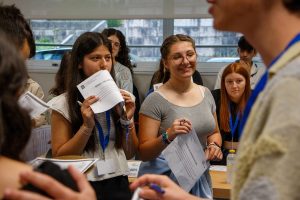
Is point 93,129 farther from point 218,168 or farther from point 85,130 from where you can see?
point 218,168

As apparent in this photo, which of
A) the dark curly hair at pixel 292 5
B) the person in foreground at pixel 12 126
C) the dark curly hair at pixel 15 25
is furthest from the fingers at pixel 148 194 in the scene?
the dark curly hair at pixel 15 25

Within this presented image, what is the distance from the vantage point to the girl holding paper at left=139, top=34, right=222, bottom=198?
7.54ft

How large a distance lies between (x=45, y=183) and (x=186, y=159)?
146 cm

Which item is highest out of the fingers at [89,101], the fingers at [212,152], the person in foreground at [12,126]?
the person in foreground at [12,126]

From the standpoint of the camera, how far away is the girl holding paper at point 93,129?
7.19 feet

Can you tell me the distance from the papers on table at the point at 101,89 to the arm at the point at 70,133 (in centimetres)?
3

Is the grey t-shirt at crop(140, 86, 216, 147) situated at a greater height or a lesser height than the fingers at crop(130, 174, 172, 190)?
lesser

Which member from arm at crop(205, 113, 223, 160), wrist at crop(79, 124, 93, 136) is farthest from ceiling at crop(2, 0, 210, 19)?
wrist at crop(79, 124, 93, 136)

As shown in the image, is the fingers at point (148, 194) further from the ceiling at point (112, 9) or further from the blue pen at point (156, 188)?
the ceiling at point (112, 9)

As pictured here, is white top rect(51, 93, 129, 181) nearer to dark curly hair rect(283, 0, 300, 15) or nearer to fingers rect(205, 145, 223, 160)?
fingers rect(205, 145, 223, 160)

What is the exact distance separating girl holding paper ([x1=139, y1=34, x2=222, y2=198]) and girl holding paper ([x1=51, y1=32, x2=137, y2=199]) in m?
0.10

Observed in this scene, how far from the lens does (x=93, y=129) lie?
7.34 ft

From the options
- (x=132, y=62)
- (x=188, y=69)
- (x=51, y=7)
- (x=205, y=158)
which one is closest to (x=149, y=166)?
(x=205, y=158)

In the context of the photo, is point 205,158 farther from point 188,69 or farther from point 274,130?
point 274,130
